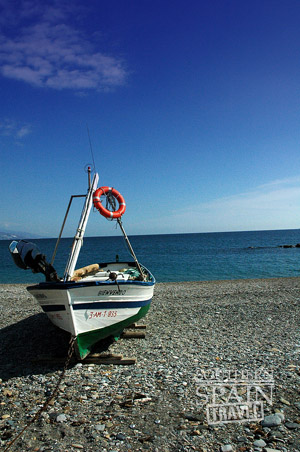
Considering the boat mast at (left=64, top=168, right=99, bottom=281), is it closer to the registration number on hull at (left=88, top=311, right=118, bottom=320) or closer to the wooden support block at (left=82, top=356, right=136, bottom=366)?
the registration number on hull at (left=88, top=311, right=118, bottom=320)

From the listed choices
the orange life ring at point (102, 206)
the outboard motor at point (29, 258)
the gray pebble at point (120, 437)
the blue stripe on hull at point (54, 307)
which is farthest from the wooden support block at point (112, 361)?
the orange life ring at point (102, 206)

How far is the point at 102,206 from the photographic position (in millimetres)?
10078

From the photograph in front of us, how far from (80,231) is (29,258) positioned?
1637 mm

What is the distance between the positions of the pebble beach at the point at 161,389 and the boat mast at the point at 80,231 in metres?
2.47

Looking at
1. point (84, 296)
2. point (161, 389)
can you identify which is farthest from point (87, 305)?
point (161, 389)

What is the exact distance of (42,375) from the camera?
25.7 ft

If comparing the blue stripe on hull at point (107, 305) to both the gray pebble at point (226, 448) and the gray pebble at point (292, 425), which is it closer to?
the gray pebble at point (226, 448)

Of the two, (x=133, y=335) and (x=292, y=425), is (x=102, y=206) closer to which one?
(x=133, y=335)

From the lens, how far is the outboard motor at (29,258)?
8.53 m

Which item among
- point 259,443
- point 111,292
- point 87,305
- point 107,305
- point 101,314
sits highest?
point 111,292

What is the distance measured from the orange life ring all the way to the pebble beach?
14.0ft

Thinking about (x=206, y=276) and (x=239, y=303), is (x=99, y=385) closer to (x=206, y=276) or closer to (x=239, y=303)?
(x=239, y=303)

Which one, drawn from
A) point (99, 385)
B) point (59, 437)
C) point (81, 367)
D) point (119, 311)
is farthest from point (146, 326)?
point (59, 437)

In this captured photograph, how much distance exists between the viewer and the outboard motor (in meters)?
8.53
